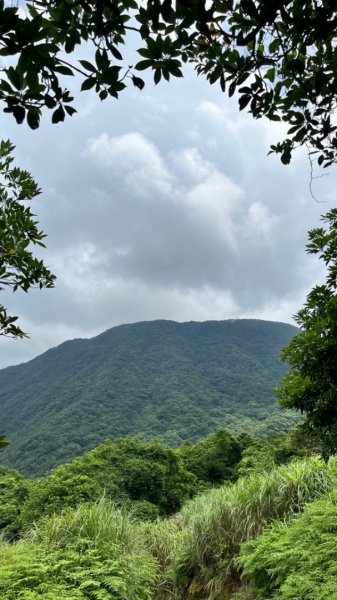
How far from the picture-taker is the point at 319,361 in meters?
3.19

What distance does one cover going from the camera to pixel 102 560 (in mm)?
4984

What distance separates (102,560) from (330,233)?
4376mm

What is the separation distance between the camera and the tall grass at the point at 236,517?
16.9 feet

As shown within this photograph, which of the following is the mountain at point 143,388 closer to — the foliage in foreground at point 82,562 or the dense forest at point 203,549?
the dense forest at point 203,549

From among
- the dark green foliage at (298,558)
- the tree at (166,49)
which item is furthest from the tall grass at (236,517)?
the tree at (166,49)

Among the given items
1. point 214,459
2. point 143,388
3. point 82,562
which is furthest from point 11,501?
point 143,388

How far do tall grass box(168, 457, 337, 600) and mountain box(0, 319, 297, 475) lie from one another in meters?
32.1

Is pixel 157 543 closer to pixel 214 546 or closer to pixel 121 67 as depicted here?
pixel 214 546

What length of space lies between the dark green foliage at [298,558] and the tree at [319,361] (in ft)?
3.75

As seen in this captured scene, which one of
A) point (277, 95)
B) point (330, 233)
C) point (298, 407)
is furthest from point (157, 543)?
point (277, 95)

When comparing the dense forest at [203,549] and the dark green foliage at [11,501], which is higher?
the dense forest at [203,549]

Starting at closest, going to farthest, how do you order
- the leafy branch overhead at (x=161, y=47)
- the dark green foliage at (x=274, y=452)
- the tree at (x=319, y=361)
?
1. the leafy branch overhead at (x=161, y=47)
2. the tree at (x=319, y=361)
3. the dark green foliage at (x=274, y=452)

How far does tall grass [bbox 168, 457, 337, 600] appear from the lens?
5.16 meters

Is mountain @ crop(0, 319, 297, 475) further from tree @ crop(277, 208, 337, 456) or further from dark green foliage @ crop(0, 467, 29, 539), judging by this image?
tree @ crop(277, 208, 337, 456)
